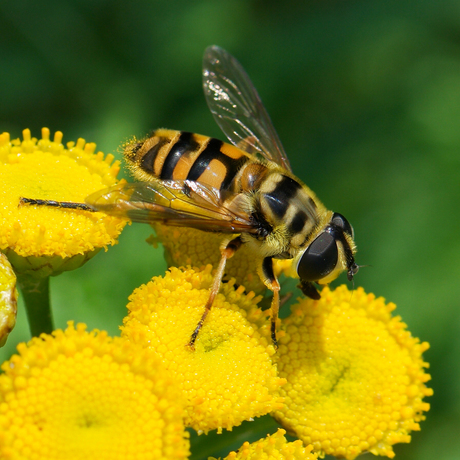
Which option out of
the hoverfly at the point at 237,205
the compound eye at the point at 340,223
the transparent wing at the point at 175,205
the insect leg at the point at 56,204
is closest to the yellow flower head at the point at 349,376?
the hoverfly at the point at 237,205

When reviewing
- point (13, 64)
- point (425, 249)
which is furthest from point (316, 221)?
point (13, 64)

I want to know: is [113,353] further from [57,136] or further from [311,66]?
[311,66]

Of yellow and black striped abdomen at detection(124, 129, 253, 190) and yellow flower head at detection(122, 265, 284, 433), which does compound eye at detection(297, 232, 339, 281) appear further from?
yellow and black striped abdomen at detection(124, 129, 253, 190)

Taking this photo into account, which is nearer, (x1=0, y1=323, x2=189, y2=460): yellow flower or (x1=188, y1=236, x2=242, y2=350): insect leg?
(x1=0, y1=323, x2=189, y2=460): yellow flower

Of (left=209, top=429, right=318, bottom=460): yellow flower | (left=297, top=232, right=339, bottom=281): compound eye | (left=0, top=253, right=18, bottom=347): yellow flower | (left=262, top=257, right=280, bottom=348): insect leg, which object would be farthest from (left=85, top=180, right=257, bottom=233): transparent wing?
(left=209, top=429, right=318, bottom=460): yellow flower

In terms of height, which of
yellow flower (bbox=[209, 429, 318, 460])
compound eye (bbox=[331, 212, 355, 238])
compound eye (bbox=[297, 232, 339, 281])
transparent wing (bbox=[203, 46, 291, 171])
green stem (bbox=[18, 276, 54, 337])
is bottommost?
yellow flower (bbox=[209, 429, 318, 460])

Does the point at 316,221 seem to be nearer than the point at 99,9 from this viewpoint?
Yes
